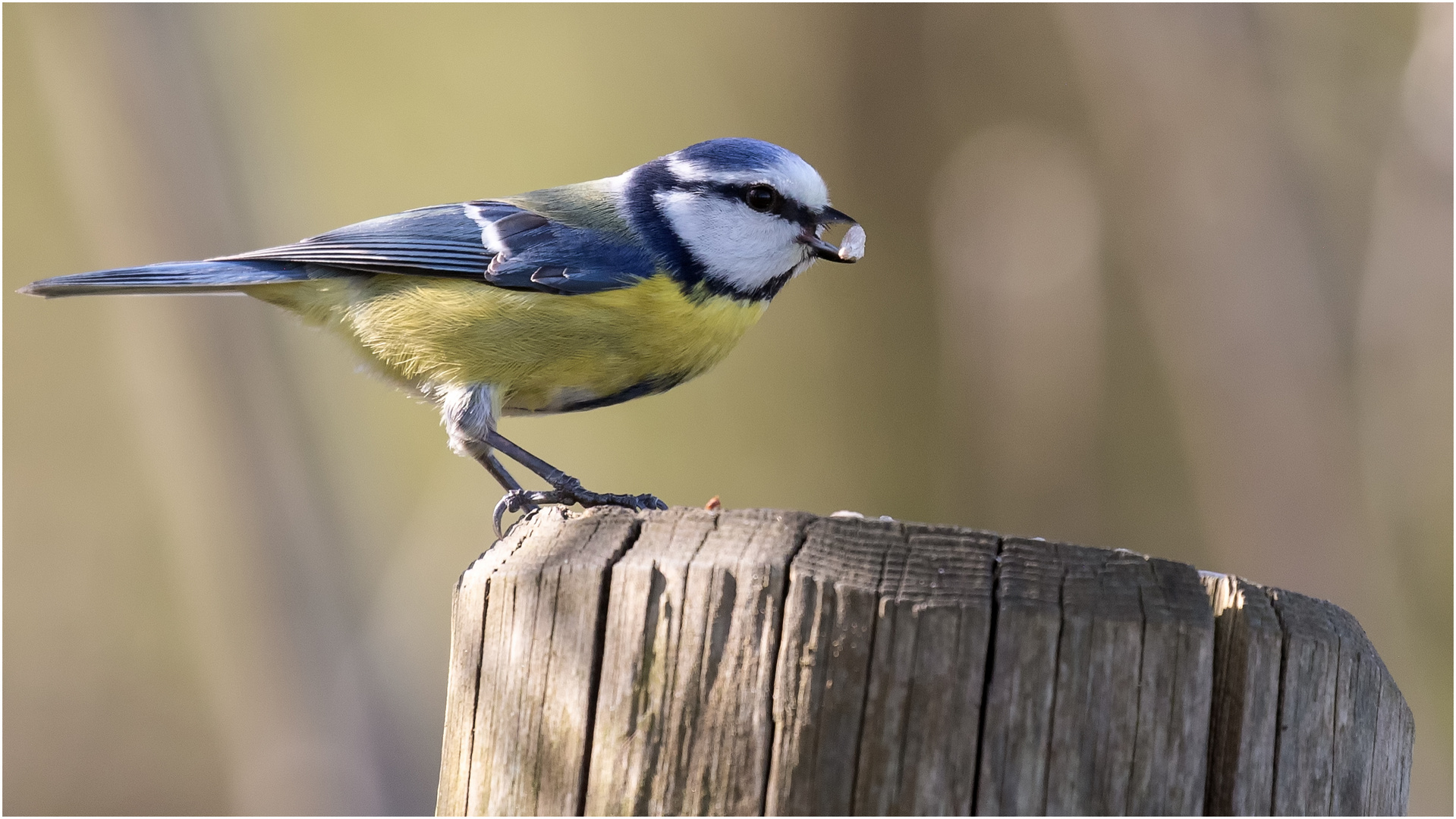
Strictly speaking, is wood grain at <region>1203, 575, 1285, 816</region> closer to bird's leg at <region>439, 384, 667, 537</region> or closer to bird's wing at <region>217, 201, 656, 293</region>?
bird's leg at <region>439, 384, 667, 537</region>

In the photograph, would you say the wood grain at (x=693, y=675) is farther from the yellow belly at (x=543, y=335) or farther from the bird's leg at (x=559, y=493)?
the yellow belly at (x=543, y=335)

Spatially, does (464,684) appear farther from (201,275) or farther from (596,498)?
(201,275)

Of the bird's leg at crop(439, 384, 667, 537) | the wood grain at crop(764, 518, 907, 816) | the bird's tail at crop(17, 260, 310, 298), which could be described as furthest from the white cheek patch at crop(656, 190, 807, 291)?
the wood grain at crop(764, 518, 907, 816)

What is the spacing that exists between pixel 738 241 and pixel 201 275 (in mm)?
1728

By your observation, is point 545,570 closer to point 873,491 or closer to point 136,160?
point 136,160

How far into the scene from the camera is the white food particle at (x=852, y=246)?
355 cm

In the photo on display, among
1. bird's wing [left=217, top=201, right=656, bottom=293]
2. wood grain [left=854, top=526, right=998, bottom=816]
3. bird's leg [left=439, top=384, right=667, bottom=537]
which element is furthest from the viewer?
bird's wing [left=217, top=201, right=656, bottom=293]

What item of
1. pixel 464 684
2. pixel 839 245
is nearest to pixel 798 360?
pixel 839 245

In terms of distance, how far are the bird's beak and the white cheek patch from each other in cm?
4

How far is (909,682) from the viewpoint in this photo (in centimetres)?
154

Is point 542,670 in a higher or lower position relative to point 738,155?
lower

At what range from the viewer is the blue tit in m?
3.49

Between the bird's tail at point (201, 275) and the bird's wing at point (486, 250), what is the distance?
40 millimetres

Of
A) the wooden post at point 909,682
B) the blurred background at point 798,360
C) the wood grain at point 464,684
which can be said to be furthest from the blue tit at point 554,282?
the blurred background at point 798,360
